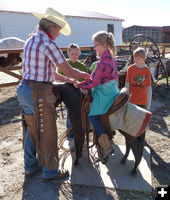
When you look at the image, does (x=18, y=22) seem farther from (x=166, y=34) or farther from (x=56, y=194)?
(x=166, y=34)

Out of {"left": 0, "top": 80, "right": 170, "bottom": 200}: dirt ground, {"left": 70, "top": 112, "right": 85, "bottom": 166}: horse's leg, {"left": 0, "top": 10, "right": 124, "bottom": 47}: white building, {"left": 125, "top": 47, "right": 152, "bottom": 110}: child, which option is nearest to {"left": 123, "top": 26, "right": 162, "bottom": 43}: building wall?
{"left": 0, "top": 10, "right": 124, "bottom": 47}: white building

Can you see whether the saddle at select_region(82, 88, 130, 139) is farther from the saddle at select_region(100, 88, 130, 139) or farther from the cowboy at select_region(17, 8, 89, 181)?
the cowboy at select_region(17, 8, 89, 181)

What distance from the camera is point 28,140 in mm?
2586

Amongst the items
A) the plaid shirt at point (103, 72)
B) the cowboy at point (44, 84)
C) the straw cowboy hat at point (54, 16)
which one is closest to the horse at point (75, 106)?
the cowboy at point (44, 84)

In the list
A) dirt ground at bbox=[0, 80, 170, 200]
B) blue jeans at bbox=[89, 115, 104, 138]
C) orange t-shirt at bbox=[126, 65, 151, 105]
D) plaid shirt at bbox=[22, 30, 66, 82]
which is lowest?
dirt ground at bbox=[0, 80, 170, 200]

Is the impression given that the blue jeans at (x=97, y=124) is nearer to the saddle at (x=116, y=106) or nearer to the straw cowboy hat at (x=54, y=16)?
the saddle at (x=116, y=106)

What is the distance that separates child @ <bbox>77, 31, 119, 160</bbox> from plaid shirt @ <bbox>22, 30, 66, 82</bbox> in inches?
15.2

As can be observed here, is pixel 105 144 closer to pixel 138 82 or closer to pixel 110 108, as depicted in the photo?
pixel 110 108

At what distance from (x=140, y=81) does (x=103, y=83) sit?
1.07 metres

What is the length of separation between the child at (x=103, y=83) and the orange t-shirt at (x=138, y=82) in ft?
2.97

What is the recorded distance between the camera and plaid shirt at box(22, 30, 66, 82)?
2.01 meters

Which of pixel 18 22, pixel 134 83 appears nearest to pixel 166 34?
pixel 18 22

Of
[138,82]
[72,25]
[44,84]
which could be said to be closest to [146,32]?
[72,25]

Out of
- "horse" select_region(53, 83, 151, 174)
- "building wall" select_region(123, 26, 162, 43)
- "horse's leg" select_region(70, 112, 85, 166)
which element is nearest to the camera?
"horse" select_region(53, 83, 151, 174)
